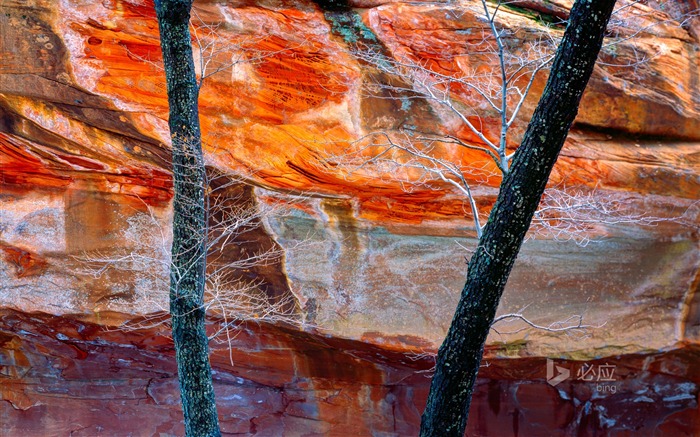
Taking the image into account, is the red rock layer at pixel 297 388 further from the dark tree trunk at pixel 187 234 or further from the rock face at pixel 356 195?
the dark tree trunk at pixel 187 234

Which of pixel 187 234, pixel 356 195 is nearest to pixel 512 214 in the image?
pixel 187 234

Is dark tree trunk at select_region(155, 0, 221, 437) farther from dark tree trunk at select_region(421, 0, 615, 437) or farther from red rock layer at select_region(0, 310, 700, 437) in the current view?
red rock layer at select_region(0, 310, 700, 437)

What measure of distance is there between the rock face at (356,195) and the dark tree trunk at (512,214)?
2.13 meters

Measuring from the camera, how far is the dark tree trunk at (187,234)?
4469 millimetres

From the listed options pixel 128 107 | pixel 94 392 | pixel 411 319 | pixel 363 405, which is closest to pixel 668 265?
pixel 411 319

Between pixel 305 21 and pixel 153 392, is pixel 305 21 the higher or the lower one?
the higher one

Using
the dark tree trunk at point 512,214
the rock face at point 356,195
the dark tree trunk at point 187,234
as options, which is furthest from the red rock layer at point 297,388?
the dark tree trunk at point 512,214

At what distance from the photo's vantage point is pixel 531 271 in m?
6.39

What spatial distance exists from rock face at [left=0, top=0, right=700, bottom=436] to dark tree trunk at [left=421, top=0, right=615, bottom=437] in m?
2.13

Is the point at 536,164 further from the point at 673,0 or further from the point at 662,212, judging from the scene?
the point at 673,0

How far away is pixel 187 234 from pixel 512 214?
2.26 m

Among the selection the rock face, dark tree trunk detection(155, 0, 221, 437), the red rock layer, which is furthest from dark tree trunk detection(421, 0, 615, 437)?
the red rock layer

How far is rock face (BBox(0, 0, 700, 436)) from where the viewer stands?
6133 mm

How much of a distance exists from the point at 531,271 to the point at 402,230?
1340 mm
